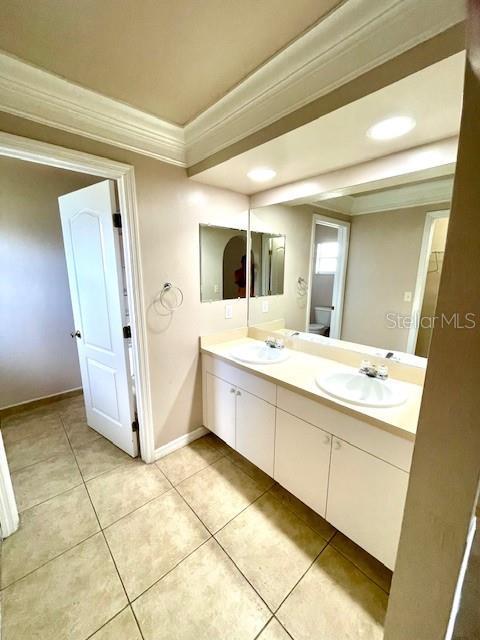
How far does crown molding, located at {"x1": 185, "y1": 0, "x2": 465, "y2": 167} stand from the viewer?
792 millimetres

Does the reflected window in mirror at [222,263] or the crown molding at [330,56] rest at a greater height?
the crown molding at [330,56]

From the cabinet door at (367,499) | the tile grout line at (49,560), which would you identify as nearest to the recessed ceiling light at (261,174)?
the cabinet door at (367,499)

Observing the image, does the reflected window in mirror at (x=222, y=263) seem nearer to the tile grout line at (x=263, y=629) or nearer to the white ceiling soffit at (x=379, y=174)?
the white ceiling soffit at (x=379, y=174)

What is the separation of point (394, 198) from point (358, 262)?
0.41m

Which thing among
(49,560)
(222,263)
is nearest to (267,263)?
(222,263)

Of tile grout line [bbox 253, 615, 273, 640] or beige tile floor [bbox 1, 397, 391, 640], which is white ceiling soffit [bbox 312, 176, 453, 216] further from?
tile grout line [bbox 253, 615, 273, 640]

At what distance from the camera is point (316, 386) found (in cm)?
140

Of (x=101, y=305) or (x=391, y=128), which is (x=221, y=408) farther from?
(x=391, y=128)

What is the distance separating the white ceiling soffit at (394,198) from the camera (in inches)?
52.1

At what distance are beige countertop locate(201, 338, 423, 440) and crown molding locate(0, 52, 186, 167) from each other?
147cm

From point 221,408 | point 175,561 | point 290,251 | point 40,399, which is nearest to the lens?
point 175,561

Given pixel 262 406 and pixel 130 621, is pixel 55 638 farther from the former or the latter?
pixel 262 406

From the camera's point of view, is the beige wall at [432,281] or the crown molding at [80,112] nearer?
the crown molding at [80,112]

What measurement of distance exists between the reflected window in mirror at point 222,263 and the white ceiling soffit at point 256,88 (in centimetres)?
55
